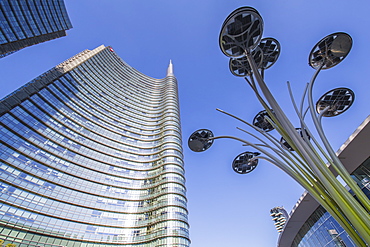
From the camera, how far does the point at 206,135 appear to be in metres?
12.3

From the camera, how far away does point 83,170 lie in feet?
133

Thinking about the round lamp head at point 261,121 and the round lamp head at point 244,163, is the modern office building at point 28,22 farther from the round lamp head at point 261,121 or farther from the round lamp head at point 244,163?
the round lamp head at point 261,121

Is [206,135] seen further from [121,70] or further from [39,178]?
[121,70]

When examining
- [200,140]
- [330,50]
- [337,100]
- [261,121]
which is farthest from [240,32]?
[337,100]

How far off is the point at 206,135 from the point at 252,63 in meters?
6.01

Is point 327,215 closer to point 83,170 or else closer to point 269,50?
point 269,50

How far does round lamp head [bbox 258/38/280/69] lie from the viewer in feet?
29.6

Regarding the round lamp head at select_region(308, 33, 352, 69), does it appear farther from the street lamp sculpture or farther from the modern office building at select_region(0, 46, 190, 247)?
the modern office building at select_region(0, 46, 190, 247)

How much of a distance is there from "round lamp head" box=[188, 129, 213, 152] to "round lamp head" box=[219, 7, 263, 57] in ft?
18.7

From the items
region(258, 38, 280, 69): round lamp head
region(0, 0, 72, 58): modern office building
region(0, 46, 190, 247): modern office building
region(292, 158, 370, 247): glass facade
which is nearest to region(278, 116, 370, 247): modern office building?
region(292, 158, 370, 247): glass facade

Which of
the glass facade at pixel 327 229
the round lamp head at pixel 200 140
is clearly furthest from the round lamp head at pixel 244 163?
the glass facade at pixel 327 229

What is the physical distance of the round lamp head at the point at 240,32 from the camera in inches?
290

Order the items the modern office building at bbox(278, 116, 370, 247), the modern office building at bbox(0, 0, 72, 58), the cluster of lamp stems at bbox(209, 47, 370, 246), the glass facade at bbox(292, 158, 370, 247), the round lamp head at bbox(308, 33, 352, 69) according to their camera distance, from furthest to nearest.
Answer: the modern office building at bbox(0, 0, 72, 58), the glass facade at bbox(292, 158, 370, 247), the modern office building at bbox(278, 116, 370, 247), the round lamp head at bbox(308, 33, 352, 69), the cluster of lamp stems at bbox(209, 47, 370, 246)

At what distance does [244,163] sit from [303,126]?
19.8ft
